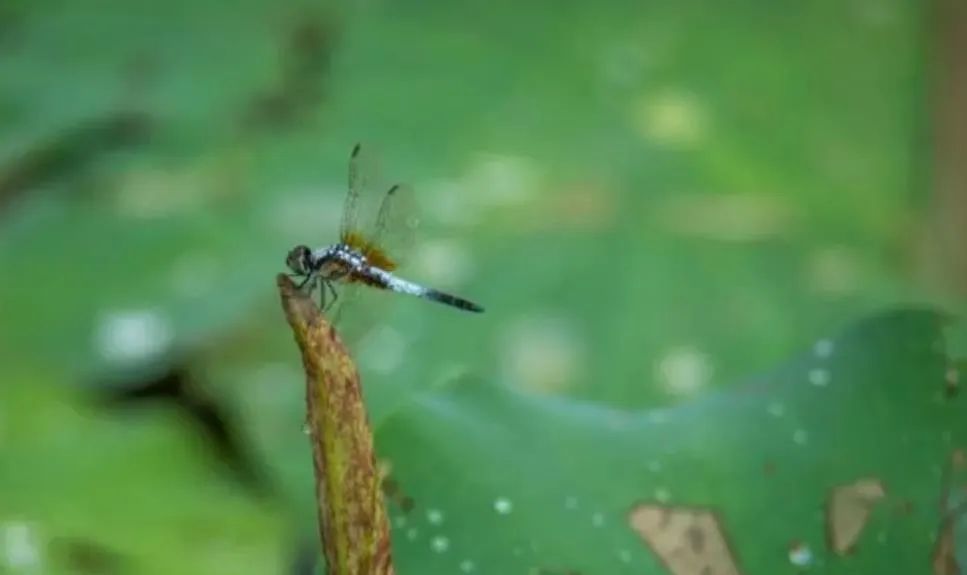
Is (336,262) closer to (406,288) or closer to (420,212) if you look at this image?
(406,288)

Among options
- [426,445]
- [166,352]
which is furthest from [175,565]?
[426,445]

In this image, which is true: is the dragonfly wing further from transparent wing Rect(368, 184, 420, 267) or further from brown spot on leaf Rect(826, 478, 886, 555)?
brown spot on leaf Rect(826, 478, 886, 555)

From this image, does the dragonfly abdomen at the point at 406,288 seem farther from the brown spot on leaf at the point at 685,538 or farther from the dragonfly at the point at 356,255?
the brown spot on leaf at the point at 685,538

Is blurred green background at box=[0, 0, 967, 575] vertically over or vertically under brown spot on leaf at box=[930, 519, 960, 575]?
over

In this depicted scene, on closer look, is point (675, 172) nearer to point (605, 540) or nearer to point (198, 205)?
point (198, 205)

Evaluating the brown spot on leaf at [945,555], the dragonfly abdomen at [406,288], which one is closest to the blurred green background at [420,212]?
the dragonfly abdomen at [406,288]

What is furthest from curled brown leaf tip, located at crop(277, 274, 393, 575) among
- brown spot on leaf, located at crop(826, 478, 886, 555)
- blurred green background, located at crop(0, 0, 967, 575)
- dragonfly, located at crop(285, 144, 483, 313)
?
blurred green background, located at crop(0, 0, 967, 575)
